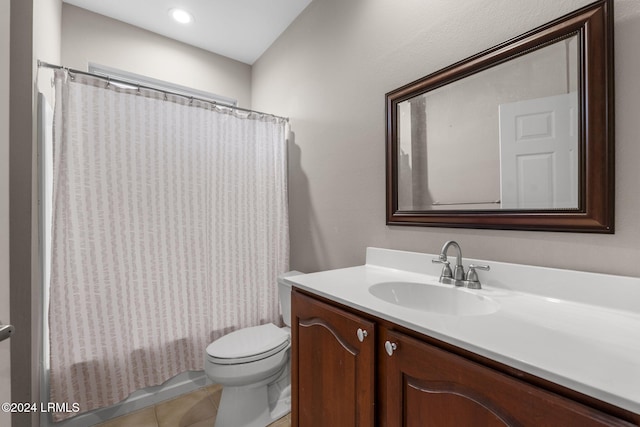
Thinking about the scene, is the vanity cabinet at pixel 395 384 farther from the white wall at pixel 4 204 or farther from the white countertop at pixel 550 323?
the white wall at pixel 4 204

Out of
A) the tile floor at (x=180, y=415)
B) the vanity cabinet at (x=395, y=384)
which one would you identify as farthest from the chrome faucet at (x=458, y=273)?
the tile floor at (x=180, y=415)

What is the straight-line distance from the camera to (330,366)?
0.97m

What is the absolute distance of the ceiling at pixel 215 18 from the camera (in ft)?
6.19

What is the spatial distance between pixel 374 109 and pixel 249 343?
4.81 ft

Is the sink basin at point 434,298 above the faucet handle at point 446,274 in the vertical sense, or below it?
below

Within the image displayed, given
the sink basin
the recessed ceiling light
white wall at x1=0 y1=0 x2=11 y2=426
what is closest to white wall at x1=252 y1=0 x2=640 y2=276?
the sink basin

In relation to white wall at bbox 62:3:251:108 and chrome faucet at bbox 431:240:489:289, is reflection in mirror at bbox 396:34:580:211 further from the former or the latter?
white wall at bbox 62:3:251:108

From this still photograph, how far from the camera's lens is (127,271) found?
1.56 metres

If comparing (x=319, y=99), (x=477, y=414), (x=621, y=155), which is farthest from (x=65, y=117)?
(x=621, y=155)

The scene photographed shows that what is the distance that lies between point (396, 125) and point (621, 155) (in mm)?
803

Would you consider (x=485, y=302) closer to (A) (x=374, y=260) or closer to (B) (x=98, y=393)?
(A) (x=374, y=260)

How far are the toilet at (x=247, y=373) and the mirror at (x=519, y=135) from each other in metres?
0.91

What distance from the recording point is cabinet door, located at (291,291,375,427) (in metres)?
0.84

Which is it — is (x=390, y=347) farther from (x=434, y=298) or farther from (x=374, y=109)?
(x=374, y=109)
